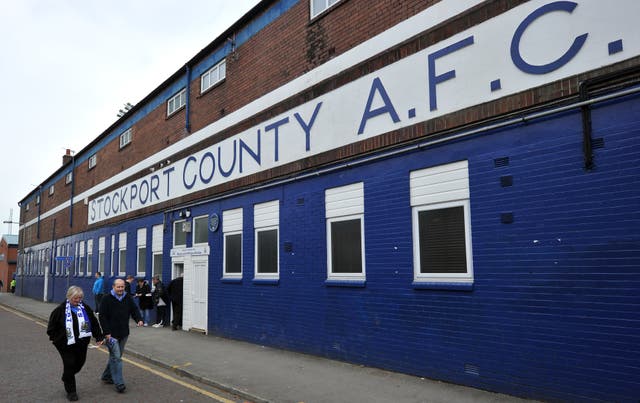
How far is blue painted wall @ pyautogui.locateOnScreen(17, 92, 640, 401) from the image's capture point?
562cm

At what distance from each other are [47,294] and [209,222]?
25965 mm

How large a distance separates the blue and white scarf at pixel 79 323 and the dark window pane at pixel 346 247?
4.55 metres

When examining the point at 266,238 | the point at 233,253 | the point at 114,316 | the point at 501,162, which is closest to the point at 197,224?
the point at 233,253

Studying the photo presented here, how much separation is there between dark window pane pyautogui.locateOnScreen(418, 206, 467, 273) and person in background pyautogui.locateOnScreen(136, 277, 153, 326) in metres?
11.4

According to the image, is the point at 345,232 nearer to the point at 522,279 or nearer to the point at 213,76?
the point at 522,279

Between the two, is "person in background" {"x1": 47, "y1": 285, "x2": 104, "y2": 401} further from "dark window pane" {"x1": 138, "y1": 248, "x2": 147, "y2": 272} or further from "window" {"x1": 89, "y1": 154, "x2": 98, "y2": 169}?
"window" {"x1": 89, "y1": 154, "x2": 98, "y2": 169}

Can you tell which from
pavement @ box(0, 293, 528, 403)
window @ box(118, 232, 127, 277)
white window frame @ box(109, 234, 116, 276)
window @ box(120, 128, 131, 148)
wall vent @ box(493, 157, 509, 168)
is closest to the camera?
pavement @ box(0, 293, 528, 403)

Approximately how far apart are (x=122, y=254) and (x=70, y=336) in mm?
14790

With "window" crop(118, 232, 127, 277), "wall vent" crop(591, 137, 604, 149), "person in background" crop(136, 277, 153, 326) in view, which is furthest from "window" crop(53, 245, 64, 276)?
Result: "wall vent" crop(591, 137, 604, 149)

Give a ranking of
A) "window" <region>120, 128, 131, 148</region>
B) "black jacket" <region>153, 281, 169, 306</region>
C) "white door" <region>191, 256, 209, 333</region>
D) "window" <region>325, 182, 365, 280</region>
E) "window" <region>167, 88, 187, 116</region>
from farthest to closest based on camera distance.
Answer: "window" <region>120, 128, 131, 148</region>
"window" <region>167, 88, 187, 116</region>
"black jacket" <region>153, 281, 169, 306</region>
"white door" <region>191, 256, 209, 333</region>
"window" <region>325, 182, 365, 280</region>

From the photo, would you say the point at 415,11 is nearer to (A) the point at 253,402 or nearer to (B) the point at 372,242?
(B) the point at 372,242

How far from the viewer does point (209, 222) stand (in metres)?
14.1

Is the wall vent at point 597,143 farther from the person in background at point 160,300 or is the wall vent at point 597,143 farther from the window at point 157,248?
the window at point 157,248

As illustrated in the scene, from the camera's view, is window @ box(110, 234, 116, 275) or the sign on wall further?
window @ box(110, 234, 116, 275)
